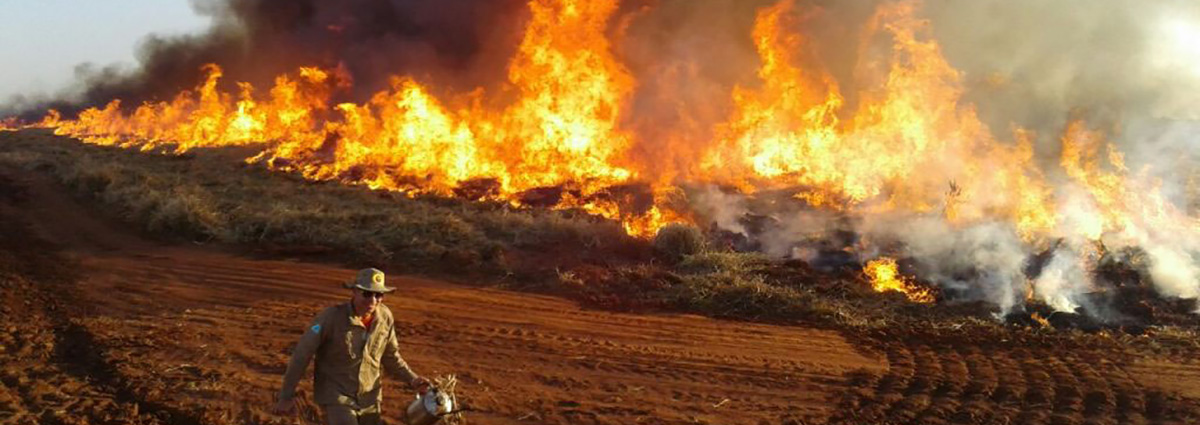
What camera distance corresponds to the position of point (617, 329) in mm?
9016

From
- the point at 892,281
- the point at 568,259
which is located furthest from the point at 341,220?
the point at 892,281

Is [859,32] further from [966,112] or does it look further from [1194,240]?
[1194,240]

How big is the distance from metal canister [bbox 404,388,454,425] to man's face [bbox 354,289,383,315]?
2.08 ft

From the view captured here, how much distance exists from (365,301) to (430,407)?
0.76 meters

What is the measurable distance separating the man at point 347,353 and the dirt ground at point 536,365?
1.57m

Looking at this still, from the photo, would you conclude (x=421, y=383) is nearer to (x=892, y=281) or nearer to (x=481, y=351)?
(x=481, y=351)

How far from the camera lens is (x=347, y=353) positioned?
173 inches

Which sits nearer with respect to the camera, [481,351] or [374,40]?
[481,351]

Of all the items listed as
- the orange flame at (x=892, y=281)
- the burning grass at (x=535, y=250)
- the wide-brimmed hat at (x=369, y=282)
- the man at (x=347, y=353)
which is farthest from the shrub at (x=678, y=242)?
the wide-brimmed hat at (x=369, y=282)

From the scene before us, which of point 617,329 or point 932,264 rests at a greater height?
point 932,264

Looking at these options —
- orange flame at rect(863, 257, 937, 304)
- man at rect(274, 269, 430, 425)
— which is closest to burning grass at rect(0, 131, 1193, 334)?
orange flame at rect(863, 257, 937, 304)

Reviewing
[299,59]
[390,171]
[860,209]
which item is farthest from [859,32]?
[299,59]

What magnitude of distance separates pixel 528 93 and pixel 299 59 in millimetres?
14621

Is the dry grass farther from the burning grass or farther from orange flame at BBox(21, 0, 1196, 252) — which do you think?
orange flame at BBox(21, 0, 1196, 252)
